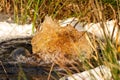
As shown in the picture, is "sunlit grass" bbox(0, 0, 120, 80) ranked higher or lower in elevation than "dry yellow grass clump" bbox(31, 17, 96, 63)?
higher

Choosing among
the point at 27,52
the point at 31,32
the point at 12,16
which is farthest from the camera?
the point at 12,16

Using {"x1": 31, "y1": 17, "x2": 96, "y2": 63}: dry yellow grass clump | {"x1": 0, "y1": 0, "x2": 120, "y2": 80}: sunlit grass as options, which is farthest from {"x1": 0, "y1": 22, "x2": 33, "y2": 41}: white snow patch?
{"x1": 31, "y1": 17, "x2": 96, "y2": 63}: dry yellow grass clump

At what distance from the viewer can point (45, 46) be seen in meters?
5.31

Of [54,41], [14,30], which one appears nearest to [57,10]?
[14,30]

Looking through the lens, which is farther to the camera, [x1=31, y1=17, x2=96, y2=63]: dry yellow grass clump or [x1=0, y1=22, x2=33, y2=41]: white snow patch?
[x1=0, y1=22, x2=33, y2=41]: white snow patch

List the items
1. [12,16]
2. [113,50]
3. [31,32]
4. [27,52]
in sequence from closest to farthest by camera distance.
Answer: [113,50], [27,52], [31,32], [12,16]

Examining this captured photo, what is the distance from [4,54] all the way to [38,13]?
1.10 m

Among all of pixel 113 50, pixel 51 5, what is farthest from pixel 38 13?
pixel 113 50

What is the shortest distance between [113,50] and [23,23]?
9.95ft

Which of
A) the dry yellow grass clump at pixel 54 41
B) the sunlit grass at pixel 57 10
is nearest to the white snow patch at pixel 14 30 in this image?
the sunlit grass at pixel 57 10

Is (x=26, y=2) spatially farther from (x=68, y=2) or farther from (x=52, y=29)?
(x=52, y=29)

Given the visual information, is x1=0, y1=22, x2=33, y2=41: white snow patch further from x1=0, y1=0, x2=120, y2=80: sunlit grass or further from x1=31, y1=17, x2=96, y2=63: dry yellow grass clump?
x1=31, y1=17, x2=96, y2=63: dry yellow grass clump

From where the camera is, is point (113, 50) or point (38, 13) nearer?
point (113, 50)

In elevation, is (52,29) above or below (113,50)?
below
